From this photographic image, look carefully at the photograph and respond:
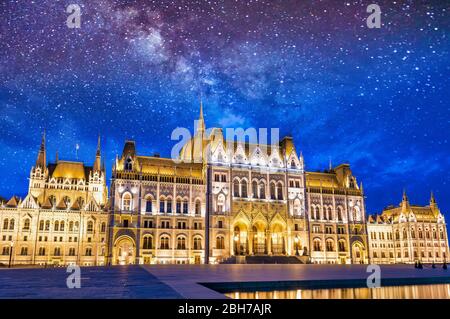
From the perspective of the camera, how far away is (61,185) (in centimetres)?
8838

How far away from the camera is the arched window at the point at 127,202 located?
70438mm

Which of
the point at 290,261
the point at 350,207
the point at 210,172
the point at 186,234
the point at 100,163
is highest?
the point at 100,163

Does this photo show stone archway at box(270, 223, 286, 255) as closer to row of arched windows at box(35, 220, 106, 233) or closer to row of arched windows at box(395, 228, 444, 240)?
row of arched windows at box(35, 220, 106, 233)

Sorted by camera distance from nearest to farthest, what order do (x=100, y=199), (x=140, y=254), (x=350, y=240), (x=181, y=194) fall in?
(x=140, y=254) → (x=181, y=194) → (x=350, y=240) → (x=100, y=199)

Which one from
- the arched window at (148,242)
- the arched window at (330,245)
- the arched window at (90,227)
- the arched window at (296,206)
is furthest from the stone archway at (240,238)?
the arched window at (90,227)

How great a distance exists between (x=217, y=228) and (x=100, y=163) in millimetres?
40825

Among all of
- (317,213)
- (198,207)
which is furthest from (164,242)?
(317,213)

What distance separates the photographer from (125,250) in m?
69.6

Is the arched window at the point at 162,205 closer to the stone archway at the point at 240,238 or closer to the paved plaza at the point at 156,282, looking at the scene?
the stone archway at the point at 240,238

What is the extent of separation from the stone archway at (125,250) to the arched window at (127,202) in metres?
5.20

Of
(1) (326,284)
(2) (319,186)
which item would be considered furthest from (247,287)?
(2) (319,186)

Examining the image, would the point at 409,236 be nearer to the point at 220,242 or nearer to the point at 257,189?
the point at 257,189

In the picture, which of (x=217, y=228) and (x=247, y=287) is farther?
(x=217, y=228)

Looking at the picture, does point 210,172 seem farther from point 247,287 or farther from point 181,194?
point 247,287
